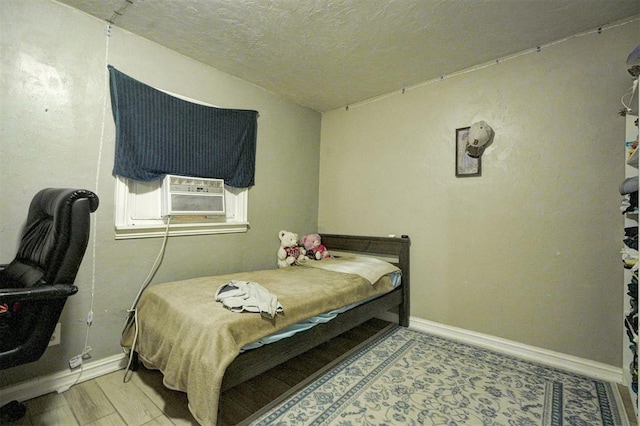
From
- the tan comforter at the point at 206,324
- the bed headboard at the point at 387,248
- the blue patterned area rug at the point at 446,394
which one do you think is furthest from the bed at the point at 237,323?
the blue patterned area rug at the point at 446,394

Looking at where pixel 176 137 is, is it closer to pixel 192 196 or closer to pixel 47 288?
pixel 192 196

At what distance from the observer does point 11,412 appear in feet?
4.74

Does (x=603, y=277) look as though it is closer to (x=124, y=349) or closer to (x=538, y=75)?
(x=538, y=75)

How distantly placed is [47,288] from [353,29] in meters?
2.26

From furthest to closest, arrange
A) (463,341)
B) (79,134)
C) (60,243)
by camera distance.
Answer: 1. (463,341)
2. (79,134)
3. (60,243)

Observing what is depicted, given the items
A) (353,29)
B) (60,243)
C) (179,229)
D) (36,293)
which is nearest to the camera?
(36,293)

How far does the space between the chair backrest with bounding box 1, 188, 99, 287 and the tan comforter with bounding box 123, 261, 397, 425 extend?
0.55m

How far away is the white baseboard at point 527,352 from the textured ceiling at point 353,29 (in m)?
2.32

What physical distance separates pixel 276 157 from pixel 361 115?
109cm

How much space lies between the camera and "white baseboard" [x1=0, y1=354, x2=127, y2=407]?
160 cm

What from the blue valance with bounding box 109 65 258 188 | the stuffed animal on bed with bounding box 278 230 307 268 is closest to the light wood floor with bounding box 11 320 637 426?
the stuffed animal on bed with bounding box 278 230 307 268

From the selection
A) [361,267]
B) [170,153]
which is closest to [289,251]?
[361,267]

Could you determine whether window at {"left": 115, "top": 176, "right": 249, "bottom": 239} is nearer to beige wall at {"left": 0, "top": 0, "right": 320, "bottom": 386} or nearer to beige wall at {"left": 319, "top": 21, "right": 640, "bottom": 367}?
beige wall at {"left": 0, "top": 0, "right": 320, "bottom": 386}

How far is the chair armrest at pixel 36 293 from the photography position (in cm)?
112
